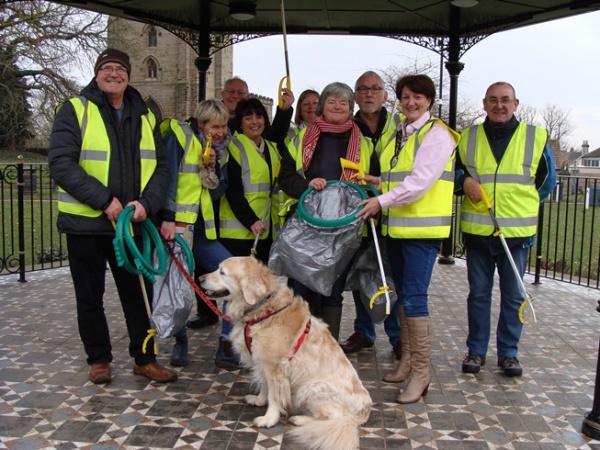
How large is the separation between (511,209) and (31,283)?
19.9ft

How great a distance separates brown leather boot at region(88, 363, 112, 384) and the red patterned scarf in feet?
6.97

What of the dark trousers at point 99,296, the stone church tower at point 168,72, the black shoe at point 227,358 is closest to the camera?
the dark trousers at point 99,296

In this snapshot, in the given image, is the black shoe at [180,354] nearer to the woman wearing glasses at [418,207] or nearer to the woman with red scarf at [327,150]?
the woman with red scarf at [327,150]

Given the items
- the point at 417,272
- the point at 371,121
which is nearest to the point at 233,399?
the point at 417,272

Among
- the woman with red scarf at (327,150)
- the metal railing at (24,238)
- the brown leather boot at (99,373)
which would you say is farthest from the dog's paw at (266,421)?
the metal railing at (24,238)

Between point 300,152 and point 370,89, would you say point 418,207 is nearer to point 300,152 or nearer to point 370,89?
point 300,152

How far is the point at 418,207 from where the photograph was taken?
4.08 metres

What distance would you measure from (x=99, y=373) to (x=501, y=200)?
10.8ft

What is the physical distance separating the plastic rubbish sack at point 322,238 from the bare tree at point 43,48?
67.5 feet

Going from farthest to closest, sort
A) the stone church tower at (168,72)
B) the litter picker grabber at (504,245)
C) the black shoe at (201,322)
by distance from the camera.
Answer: the stone church tower at (168,72) < the black shoe at (201,322) < the litter picker grabber at (504,245)

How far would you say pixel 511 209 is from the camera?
14.7 feet

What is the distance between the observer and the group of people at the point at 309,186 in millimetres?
4016

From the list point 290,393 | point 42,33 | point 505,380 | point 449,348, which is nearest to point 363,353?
point 449,348

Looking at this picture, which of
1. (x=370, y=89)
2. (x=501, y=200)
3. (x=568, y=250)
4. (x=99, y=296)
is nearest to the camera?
(x=99, y=296)
